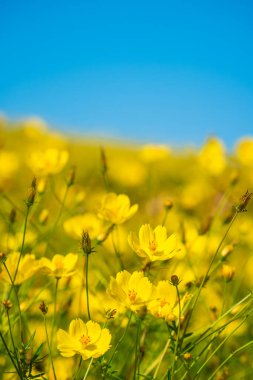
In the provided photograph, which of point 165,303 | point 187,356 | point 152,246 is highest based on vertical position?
point 152,246

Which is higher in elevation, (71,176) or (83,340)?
(71,176)

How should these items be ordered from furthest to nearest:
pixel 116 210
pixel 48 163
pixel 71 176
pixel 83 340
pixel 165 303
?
pixel 48 163, pixel 71 176, pixel 116 210, pixel 165 303, pixel 83 340

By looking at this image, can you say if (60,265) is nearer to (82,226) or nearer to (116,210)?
(116,210)

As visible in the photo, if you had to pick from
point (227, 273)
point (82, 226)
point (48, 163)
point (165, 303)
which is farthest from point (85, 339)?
point (48, 163)

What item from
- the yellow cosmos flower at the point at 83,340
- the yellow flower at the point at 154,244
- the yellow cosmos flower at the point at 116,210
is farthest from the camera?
the yellow cosmos flower at the point at 116,210

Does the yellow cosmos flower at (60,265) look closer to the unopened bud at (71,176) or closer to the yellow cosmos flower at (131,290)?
the yellow cosmos flower at (131,290)

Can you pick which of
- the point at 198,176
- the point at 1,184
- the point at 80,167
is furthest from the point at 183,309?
the point at 80,167

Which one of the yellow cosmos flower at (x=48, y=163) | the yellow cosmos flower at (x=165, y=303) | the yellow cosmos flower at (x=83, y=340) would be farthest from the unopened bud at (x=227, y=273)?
the yellow cosmos flower at (x=48, y=163)

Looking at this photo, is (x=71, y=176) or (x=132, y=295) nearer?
(x=132, y=295)
